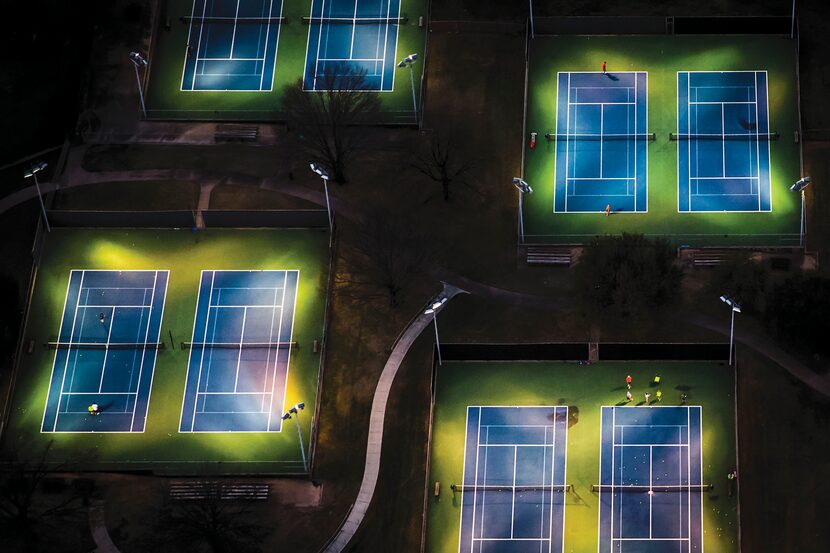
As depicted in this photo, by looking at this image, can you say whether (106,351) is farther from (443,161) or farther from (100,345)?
(443,161)

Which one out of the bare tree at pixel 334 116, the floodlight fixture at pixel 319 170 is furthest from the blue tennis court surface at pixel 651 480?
the bare tree at pixel 334 116

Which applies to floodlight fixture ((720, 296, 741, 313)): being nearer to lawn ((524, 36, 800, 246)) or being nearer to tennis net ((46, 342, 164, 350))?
lawn ((524, 36, 800, 246))

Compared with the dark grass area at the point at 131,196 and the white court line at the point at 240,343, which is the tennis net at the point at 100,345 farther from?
the dark grass area at the point at 131,196

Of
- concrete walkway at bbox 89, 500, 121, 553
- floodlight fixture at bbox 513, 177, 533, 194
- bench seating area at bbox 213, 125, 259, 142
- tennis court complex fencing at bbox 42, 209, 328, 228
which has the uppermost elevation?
bench seating area at bbox 213, 125, 259, 142

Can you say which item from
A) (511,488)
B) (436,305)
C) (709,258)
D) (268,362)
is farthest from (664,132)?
(268,362)

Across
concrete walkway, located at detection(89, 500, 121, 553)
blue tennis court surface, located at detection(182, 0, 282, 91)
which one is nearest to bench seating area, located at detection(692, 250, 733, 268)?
blue tennis court surface, located at detection(182, 0, 282, 91)

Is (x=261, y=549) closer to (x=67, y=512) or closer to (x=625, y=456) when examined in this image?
(x=67, y=512)
